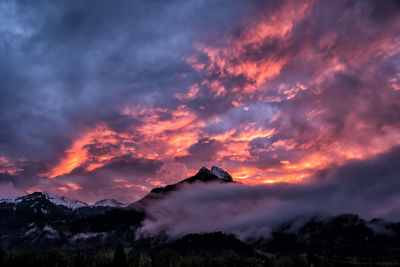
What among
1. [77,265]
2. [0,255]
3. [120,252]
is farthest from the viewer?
[77,265]

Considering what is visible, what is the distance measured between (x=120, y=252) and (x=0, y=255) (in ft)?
284

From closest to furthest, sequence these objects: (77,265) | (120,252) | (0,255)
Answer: (120,252)
(0,255)
(77,265)

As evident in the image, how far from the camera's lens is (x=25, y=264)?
19938cm

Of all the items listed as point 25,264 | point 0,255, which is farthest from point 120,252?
point 25,264

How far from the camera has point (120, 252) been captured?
139 m

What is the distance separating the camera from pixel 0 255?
177 meters

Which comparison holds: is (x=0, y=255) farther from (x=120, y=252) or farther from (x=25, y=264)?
(x=120, y=252)

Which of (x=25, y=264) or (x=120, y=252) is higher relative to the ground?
(x=120, y=252)

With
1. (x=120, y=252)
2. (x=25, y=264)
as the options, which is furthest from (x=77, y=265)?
(x=120, y=252)

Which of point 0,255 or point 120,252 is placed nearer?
point 120,252

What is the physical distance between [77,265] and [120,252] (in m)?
74.3

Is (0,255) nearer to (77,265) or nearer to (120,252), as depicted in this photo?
(77,265)

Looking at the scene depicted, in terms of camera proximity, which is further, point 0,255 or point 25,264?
point 25,264

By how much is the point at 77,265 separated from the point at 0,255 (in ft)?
137
